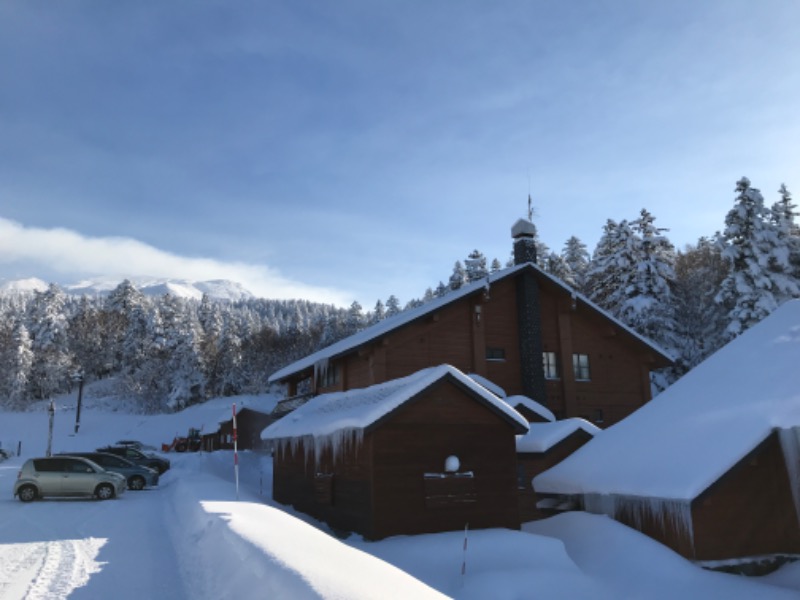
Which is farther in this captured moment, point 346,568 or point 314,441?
point 314,441

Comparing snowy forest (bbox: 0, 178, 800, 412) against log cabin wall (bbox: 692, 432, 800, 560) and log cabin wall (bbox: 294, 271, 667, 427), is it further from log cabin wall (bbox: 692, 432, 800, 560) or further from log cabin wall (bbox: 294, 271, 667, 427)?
log cabin wall (bbox: 692, 432, 800, 560)

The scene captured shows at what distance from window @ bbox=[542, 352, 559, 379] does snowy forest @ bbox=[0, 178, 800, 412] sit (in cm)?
1064

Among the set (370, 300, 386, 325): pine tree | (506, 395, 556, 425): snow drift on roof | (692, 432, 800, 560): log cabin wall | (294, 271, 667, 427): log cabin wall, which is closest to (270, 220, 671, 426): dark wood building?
(294, 271, 667, 427): log cabin wall

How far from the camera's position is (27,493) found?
67.3ft

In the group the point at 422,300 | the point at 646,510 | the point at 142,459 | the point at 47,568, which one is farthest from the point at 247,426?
the point at 422,300

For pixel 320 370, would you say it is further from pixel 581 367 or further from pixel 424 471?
pixel 424 471

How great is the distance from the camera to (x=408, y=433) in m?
15.2

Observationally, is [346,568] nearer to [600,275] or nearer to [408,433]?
[408,433]

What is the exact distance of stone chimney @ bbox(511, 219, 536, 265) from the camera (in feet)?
104

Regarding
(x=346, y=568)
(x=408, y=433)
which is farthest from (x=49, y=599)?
(x=408, y=433)

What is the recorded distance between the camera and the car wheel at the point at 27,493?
66.9 feet

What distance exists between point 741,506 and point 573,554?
4.01 m

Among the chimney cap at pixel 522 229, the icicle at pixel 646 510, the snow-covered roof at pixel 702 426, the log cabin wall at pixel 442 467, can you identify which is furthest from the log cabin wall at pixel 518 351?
the icicle at pixel 646 510

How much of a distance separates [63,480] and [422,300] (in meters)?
83.4
